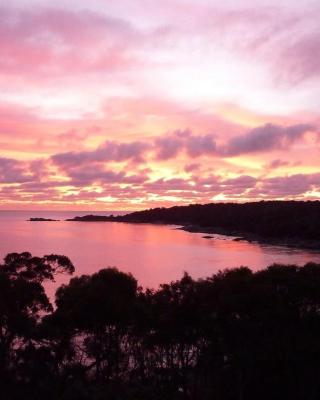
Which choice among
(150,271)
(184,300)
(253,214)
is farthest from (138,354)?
(253,214)

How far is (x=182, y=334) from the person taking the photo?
22.7 meters

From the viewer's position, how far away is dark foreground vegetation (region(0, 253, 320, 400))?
2122 cm

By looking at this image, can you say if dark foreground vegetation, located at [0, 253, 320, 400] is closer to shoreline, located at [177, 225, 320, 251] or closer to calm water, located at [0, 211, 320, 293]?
calm water, located at [0, 211, 320, 293]

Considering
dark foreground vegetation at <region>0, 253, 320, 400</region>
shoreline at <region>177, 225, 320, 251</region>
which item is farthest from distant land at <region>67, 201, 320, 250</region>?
dark foreground vegetation at <region>0, 253, 320, 400</region>

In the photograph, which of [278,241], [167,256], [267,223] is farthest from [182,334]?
A: [267,223]

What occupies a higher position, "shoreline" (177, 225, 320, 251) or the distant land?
the distant land

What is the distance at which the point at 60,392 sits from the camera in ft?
62.6

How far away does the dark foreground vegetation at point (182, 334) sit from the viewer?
2122 centimetres

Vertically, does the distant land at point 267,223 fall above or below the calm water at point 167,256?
above

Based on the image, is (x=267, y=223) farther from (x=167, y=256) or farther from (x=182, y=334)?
(x=182, y=334)

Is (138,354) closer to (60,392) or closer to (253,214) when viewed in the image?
(60,392)

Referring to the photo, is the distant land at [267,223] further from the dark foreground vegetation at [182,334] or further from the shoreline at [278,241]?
the dark foreground vegetation at [182,334]

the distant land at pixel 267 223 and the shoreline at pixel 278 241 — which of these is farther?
the distant land at pixel 267 223

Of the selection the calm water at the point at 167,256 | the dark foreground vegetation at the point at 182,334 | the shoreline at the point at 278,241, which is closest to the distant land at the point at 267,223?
the shoreline at the point at 278,241
